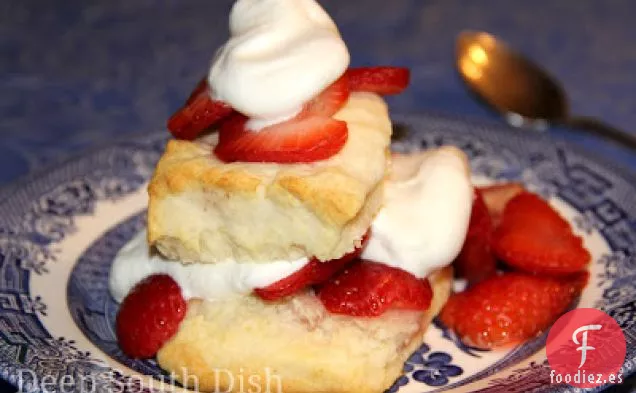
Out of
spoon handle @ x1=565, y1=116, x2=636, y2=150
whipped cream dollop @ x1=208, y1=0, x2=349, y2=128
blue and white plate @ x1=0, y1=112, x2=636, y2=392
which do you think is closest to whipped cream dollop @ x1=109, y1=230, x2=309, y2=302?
blue and white plate @ x1=0, y1=112, x2=636, y2=392

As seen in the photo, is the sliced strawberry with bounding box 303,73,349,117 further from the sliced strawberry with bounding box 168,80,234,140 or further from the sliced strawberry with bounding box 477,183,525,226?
the sliced strawberry with bounding box 477,183,525,226

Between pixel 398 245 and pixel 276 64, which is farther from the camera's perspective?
pixel 398 245

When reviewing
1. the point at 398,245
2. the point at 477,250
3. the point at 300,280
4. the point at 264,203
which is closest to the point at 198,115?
the point at 264,203

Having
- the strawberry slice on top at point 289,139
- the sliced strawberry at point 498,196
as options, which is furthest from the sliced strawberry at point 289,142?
the sliced strawberry at point 498,196

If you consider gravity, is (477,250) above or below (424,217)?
below

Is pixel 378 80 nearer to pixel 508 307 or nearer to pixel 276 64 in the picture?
pixel 276 64

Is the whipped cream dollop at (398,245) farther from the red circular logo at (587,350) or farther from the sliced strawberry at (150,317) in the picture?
the red circular logo at (587,350)

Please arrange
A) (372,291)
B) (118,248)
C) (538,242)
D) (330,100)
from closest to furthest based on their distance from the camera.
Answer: (372,291)
(330,100)
(538,242)
(118,248)

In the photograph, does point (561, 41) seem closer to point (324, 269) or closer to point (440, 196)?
point (440, 196)
